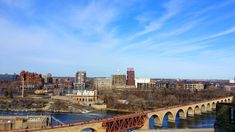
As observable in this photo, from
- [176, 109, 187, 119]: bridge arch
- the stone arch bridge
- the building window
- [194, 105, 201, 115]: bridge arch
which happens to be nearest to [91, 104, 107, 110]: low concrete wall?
[194, 105, 201, 115]: bridge arch

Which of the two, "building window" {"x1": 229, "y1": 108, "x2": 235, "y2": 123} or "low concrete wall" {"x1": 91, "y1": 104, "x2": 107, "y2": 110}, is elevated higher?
"building window" {"x1": 229, "y1": 108, "x2": 235, "y2": 123}

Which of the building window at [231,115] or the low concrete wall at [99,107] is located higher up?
the building window at [231,115]

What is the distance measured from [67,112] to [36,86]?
96087 millimetres

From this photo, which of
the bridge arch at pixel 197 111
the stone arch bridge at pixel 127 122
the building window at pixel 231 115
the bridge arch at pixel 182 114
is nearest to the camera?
the building window at pixel 231 115

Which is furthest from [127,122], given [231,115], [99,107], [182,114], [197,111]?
[99,107]

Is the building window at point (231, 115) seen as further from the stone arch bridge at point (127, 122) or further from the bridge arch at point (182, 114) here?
the bridge arch at point (182, 114)

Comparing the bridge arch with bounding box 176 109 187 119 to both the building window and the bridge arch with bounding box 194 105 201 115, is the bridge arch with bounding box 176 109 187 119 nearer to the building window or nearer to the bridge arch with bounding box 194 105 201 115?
the bridge arch with bounding box 194 105 201 115

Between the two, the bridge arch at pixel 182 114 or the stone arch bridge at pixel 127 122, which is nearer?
the stone arch bridge at pixel 127 122

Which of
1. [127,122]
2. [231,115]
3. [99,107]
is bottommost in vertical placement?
[99,107]

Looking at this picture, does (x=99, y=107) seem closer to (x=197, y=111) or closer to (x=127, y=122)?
(x=197, y=111)

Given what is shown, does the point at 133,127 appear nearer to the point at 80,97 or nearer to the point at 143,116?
the point at 143,116

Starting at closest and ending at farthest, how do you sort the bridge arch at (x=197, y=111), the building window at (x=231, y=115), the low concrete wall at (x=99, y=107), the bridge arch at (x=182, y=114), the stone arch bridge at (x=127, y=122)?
the building window at (x=231, y=115)
the stone arch bridge at (x=127, y=122)
the bridge arch at (x=182, y=114)
the bridge arch at (x=197, y=111)
the low concrete wall at (x=99, y=107)

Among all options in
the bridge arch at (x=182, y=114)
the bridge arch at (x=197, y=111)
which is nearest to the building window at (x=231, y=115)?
the bridge arch at (x=182, y=114)

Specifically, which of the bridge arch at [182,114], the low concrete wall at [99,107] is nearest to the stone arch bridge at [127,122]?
the bridge arch at [182,114]
